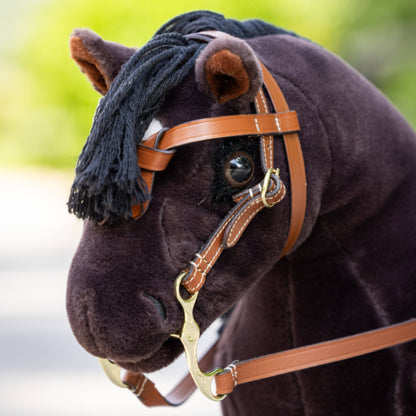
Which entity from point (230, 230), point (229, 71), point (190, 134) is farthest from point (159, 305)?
point (229, 71)

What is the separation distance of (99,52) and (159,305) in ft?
1.57

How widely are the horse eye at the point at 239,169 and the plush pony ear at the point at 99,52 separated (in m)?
0.29

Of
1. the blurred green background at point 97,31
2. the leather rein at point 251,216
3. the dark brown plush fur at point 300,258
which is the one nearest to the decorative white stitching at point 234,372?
the leather rein at point 251,216

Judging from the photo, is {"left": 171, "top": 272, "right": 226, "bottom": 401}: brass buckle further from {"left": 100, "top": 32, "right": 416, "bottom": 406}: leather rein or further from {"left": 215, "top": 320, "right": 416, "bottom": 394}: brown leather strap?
{"left": 215, "top": 320, "right": 416, "bottom": 394}: brown leather strap

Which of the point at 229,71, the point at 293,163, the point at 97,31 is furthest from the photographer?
the point at 97,31

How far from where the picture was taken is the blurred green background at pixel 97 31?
24.8ft

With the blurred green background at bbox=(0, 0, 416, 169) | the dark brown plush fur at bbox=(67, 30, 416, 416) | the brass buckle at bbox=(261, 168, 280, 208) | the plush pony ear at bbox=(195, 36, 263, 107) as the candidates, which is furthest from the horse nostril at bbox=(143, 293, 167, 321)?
the blurred green background at bbox=(0, 0, 416, 169)

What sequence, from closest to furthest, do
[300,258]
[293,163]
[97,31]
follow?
[293,163] < [300,258] < [97,31]

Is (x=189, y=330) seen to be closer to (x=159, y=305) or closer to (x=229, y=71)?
(x=159, y=305)

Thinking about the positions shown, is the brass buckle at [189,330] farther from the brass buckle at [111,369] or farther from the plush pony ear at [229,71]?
the plush pony ear at [229,71]

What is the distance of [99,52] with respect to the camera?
3.75ft

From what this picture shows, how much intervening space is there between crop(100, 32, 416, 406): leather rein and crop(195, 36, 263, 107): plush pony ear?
0.04m

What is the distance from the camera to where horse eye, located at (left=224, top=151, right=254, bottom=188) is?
106 cm

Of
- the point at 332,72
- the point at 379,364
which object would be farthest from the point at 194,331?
the point at 332,72
